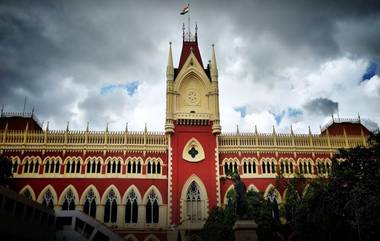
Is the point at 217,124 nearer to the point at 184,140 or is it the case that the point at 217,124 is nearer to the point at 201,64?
the point at 184,140

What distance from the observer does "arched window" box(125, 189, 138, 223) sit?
42062mm

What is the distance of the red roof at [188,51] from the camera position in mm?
50000

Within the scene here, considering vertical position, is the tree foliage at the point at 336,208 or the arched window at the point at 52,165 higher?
the arched window at the point at 52,165

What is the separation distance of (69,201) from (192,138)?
1531 centimetres

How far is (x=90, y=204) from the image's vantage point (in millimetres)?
42000

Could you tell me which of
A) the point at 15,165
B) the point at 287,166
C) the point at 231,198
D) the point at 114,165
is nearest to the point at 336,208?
the point at 231,198

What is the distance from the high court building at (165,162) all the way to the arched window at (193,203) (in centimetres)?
11

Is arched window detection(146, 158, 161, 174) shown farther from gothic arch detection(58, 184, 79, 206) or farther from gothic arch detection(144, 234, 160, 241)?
gothic arch detection(58, 184, 79, 206)

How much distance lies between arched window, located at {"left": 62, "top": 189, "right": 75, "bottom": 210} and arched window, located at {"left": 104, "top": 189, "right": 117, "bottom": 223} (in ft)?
11.8

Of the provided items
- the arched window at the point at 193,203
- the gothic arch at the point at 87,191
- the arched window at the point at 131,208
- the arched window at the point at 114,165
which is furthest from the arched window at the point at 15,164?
the arched window at the point at 193,203

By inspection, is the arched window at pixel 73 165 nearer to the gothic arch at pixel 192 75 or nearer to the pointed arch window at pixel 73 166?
the pointed arch window at pixel 73 166

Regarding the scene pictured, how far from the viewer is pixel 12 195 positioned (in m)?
28.7

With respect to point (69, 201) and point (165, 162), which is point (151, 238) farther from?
point (69, 201)

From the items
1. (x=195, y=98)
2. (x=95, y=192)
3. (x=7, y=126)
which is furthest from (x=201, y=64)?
(x=7, y=126)
